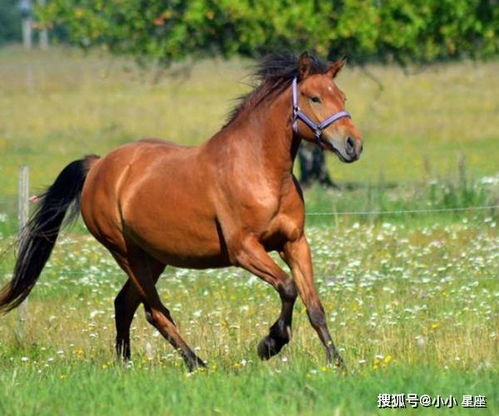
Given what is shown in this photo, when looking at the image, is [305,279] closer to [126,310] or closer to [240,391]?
[240,391]

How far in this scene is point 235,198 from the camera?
8.69 metres

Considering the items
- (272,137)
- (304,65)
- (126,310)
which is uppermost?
(304,65)

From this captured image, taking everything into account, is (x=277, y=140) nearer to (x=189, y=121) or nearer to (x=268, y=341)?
(x=268, y=341)

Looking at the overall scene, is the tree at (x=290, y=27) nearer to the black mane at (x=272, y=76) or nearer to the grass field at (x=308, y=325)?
the grass field at (x=308, y=325)

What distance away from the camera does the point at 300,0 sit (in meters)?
21.4

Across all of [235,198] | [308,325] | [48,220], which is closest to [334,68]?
[235,198]

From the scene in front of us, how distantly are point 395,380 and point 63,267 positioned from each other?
7759 millimetres

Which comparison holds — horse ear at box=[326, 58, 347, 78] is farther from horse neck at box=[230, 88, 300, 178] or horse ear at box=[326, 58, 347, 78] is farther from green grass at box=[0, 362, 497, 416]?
green grass at box=[0, 362, 497, 416]

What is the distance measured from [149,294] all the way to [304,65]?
2.26 metres

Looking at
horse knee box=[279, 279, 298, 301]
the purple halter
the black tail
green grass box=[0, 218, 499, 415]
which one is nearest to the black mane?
the purple halter

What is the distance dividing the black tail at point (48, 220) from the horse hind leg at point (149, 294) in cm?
74

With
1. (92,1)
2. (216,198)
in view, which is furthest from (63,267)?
(92,1)

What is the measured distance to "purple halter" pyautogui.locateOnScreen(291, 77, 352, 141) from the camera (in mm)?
8359

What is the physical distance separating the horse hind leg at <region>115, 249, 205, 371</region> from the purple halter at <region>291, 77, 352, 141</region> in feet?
6.13
